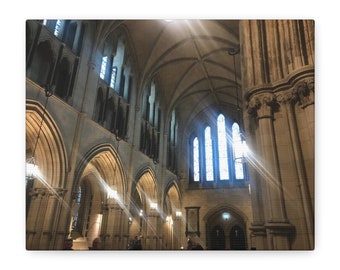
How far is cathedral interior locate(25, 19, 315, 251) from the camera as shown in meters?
3.58

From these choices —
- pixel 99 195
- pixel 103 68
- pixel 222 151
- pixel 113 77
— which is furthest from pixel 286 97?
pixel 99 195

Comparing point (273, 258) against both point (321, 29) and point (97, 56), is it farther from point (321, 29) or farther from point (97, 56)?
point (97, 56)

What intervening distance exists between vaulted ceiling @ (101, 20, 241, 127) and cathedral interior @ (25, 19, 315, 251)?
0.06 metres

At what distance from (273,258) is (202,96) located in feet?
36.2

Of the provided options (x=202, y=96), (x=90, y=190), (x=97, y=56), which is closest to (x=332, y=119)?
(x=97, y=56)

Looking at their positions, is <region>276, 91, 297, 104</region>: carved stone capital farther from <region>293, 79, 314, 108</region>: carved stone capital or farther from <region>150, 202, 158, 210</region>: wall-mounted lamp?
<region>150, 202, 158, 210</region>: wall-mounted lamp

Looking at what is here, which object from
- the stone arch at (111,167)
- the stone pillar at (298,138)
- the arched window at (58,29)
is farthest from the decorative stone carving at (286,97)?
the stone arch at (111,167)

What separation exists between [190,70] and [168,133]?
3.63 m

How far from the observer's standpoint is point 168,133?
14359 mm

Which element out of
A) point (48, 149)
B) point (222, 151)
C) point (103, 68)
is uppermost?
point (103, 68)

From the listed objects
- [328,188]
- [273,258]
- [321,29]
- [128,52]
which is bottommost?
[273,258]

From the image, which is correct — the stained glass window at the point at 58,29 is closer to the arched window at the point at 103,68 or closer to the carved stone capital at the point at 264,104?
the arched window at the point at 103,68

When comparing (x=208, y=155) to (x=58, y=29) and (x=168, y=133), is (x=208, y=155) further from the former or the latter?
(x=58, y=29)
